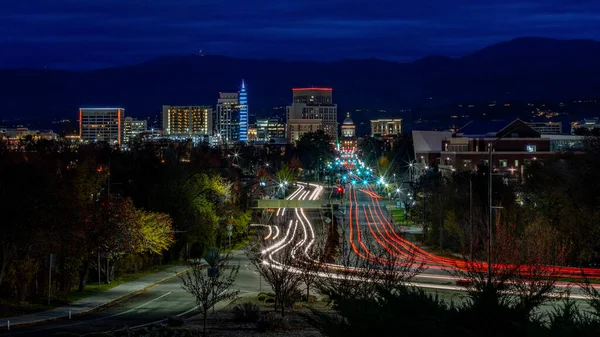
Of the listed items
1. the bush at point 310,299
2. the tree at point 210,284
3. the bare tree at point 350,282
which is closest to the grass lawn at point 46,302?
the tree at point 210,284

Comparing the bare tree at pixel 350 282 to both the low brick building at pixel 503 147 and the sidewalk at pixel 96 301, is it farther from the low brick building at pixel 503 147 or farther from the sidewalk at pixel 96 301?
the low brick building at pixel 503 147

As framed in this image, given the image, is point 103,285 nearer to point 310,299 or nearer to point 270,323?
point 310,299

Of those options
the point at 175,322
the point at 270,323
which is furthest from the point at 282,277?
the point at 175,322

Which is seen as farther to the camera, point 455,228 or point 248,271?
point 455,228

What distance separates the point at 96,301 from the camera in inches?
→ 1446

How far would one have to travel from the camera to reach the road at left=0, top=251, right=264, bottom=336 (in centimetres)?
2911

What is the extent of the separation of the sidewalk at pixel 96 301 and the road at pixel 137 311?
0.45 meters

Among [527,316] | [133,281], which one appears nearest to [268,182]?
[133,281]

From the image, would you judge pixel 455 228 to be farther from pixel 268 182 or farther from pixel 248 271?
pixel 268 182

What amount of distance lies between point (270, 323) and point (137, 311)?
26.9 ft

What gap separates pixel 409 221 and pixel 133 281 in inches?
1556

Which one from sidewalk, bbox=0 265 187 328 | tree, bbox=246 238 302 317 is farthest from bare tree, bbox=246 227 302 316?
sidewalk, bbox=0 265 187 328

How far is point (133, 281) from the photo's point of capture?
44094mm

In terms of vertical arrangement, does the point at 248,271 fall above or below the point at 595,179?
below
